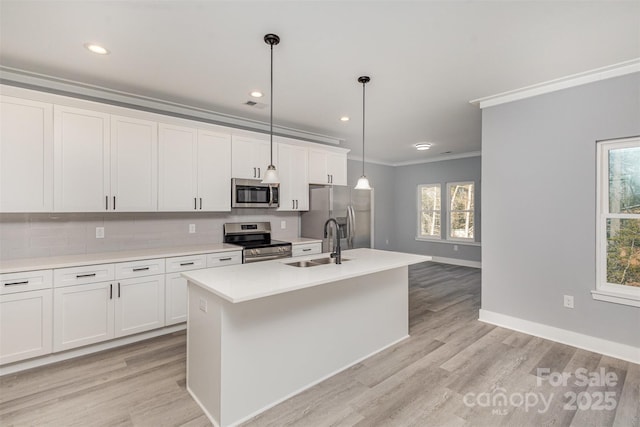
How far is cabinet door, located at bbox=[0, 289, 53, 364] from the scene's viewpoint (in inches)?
96.0

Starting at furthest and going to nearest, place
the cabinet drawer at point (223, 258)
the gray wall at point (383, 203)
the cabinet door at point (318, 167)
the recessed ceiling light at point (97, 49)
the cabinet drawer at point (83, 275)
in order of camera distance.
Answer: the gray wall at point (383, 203)
the cabinet door at point (318, 167)
the cabinet drawer at point (223, 258)
the cabinet drawer at point (83, 275)
the recessed ceiling light at point (97, 49)

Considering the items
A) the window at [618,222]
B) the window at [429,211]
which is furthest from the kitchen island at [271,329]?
the window at [429,211]

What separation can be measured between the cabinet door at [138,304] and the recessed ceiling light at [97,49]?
2066 mm

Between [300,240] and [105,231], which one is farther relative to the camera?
[300,240]

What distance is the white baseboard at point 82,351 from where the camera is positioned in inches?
100

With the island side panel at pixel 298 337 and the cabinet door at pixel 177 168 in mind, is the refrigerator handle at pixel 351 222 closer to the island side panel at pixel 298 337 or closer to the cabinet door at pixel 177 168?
the island side panel at pixel 298 337

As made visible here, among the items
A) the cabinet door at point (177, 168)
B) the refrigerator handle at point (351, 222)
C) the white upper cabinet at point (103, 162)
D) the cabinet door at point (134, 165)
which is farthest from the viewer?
the refrigerator handle at point (351, 222)

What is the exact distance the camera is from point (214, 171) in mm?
3883

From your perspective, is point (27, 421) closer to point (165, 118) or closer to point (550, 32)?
point (165, 118)

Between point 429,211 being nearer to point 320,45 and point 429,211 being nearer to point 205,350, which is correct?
point 320,45

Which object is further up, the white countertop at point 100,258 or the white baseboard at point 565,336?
the white countertop at point 100,258

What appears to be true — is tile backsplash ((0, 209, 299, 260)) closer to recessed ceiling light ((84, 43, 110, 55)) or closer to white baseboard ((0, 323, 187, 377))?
white baseboard ((0, 323, 187, 377))

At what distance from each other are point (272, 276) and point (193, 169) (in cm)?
221

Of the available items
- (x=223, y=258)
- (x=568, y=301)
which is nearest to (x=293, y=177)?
(x=223, y=258)
